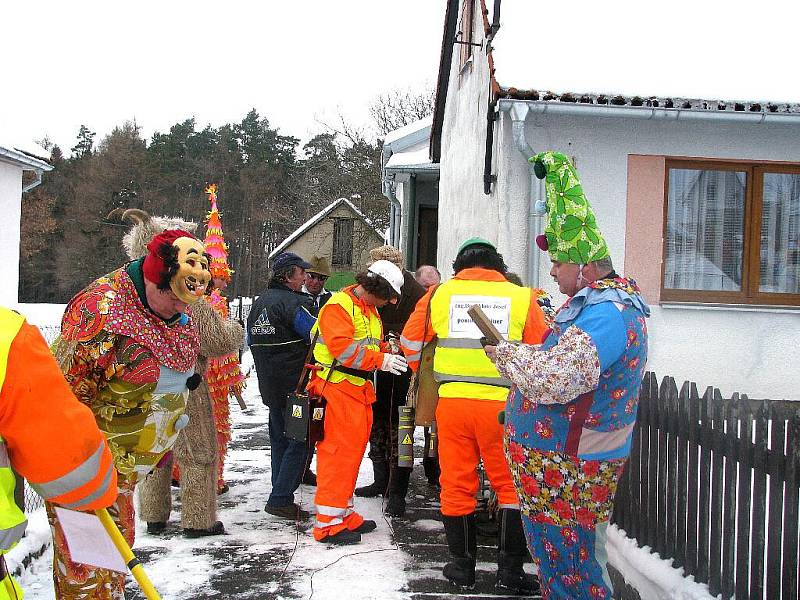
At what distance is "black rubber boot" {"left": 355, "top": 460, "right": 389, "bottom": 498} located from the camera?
6720 millimetres

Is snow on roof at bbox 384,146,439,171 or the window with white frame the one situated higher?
snow on roof at bbox 384,146,439,171

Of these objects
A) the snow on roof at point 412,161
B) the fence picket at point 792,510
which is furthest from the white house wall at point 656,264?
the snow on roof at point 412,161

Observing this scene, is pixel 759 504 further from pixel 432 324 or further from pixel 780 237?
pixel 780 237

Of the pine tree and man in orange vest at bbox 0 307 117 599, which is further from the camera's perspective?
the pine tree

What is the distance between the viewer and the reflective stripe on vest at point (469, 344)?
4.32 m

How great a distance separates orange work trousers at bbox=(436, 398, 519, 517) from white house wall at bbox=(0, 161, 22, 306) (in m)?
13.1

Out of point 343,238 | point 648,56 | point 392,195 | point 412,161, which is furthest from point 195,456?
point 343,238

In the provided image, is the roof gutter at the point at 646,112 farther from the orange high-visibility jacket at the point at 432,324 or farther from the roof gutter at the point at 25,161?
the roof gutter at the point at 25,161

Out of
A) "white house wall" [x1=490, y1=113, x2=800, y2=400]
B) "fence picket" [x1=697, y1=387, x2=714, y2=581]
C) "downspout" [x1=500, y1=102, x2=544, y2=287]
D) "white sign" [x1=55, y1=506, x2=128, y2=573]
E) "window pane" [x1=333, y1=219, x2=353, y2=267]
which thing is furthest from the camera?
"window pane" [x1=333, y1=219, x2=353, y2=267]

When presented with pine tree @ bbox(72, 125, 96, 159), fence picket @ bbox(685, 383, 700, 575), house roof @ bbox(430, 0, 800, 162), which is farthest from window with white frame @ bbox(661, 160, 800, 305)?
pine tree @ bbox(72, 125, 96, 159)

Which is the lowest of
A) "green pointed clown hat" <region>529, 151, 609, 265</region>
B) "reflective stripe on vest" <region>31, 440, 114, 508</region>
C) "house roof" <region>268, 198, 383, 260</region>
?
"reflective stripe on vest" <region>31, 440, 114, 508</region>

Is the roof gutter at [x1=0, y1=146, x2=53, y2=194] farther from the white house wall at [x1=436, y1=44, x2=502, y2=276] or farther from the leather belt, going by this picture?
the leather belt

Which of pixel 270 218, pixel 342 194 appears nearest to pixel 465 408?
pixel 342 194

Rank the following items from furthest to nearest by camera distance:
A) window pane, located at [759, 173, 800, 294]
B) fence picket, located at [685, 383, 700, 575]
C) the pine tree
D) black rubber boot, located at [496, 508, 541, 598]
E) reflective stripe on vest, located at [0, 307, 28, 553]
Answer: the pine tree
window pane, located at [759, 173, 800, 294]
black rubber boot, located at [496, 508, 541, 598]
fence picket, located at [685, 383, 700, 575]
reflective stripe on vest, located at [0, 307, 28, 553]
